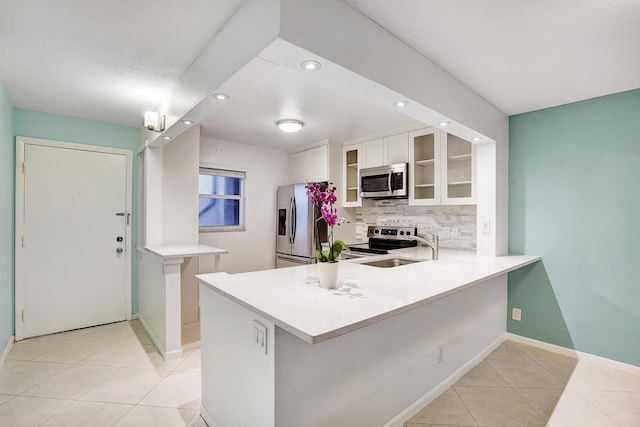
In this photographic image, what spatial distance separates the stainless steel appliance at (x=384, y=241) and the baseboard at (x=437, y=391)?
4.27ft

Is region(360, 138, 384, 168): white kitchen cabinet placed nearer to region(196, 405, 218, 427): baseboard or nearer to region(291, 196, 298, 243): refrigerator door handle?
region(291, 196, 298, 243): refrigerator door handle

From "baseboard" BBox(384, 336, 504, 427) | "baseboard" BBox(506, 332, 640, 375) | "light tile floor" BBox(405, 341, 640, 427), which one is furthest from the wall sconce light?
"baseboard" BBox(506, 332, 640, 375)

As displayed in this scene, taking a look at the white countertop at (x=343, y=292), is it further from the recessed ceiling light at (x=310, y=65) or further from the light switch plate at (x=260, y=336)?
the recessed ceiling light at (x=310, y=65)

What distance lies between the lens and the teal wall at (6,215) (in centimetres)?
258

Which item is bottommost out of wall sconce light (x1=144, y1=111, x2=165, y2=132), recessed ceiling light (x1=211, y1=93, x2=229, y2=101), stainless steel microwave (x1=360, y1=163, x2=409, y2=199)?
stainless steel microwave (x1=360, y1=163, x2=409, y2=199)

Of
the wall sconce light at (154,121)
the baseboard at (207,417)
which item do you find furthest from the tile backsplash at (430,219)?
the baseboard at (207,417)

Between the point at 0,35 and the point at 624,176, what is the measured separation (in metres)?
4.40

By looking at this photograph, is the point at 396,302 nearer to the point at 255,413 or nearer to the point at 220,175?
the point at 255,413

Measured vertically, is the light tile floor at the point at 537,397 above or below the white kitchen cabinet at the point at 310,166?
below

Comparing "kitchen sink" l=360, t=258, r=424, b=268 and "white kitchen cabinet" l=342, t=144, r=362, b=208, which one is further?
"white kitchen cabinet" l=342, t=144, r=362, b=208

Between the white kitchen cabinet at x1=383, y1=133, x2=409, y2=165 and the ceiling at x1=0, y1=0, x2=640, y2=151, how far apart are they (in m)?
0.69

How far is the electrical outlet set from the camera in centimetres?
305

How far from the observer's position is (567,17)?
1.56 meters

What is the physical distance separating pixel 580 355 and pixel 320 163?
11.2 ft
